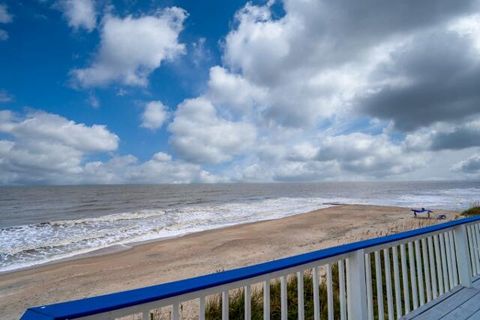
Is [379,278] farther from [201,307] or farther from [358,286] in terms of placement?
[201,307]

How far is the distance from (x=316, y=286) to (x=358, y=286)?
0.44 metres

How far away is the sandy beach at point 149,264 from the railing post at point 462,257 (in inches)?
270

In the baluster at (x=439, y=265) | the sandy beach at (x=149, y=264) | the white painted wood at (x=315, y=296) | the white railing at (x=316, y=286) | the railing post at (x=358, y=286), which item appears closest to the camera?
the white railing at (x=316, y=286)

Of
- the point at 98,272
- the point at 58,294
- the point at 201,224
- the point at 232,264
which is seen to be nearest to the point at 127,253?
the point at 98,272

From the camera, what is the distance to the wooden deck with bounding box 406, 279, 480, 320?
313cm

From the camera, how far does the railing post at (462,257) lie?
12.6 feet

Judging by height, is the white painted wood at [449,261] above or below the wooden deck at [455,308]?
above

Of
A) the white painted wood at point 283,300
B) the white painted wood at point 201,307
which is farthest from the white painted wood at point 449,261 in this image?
the white painted wood at point 201,307

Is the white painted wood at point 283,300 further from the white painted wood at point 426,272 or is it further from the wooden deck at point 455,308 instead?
the white painted wood at point 426,272

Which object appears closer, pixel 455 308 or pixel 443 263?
pixel 455 308

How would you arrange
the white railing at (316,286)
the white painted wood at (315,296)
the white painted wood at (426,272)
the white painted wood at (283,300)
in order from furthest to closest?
the white painted wood at (426,272) < the white painted wood at (315,296) < the white painted wood at (283,300) < the white railing at (316,286)

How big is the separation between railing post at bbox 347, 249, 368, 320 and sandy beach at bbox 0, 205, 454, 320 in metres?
7.49

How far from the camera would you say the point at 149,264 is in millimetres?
10695

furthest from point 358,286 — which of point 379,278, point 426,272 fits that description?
point 426,272
